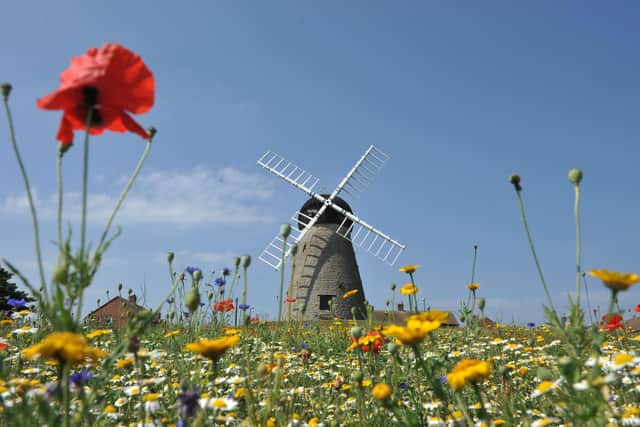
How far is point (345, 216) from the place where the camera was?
21094mm

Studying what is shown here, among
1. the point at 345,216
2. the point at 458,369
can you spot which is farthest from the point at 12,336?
the point at 345,216

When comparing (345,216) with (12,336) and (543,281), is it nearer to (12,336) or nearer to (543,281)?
(12,336)

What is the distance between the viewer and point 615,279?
172 centimetres

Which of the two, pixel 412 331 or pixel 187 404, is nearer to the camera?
pixel 187 404

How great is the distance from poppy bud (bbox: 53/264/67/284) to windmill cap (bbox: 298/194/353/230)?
19282mm

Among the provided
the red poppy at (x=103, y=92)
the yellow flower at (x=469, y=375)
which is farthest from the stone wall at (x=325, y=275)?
the red poppy at (x=103, y=92)

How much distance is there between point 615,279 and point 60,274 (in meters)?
1.78

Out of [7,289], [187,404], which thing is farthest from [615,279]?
[7,289]

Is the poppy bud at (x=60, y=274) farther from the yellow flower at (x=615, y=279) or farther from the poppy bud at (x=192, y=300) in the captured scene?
the yellow flower at (x=615, y=279)

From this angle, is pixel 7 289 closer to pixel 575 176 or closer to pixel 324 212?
pixel 324 212

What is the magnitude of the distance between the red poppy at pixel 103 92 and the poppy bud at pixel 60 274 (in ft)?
1.34

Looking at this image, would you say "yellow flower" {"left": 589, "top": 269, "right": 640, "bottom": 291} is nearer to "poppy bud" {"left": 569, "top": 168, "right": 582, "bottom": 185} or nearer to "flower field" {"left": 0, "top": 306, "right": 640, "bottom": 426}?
"flower field" {"left": 0, "top": 306, "right": 640, "bottom": 426}

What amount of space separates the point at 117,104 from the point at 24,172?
13.3 inches

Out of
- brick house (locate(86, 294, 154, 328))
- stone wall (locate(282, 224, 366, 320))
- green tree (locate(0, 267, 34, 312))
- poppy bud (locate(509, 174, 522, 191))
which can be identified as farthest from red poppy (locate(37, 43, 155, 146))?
green tree (locate(0, 267, 34, 312))
